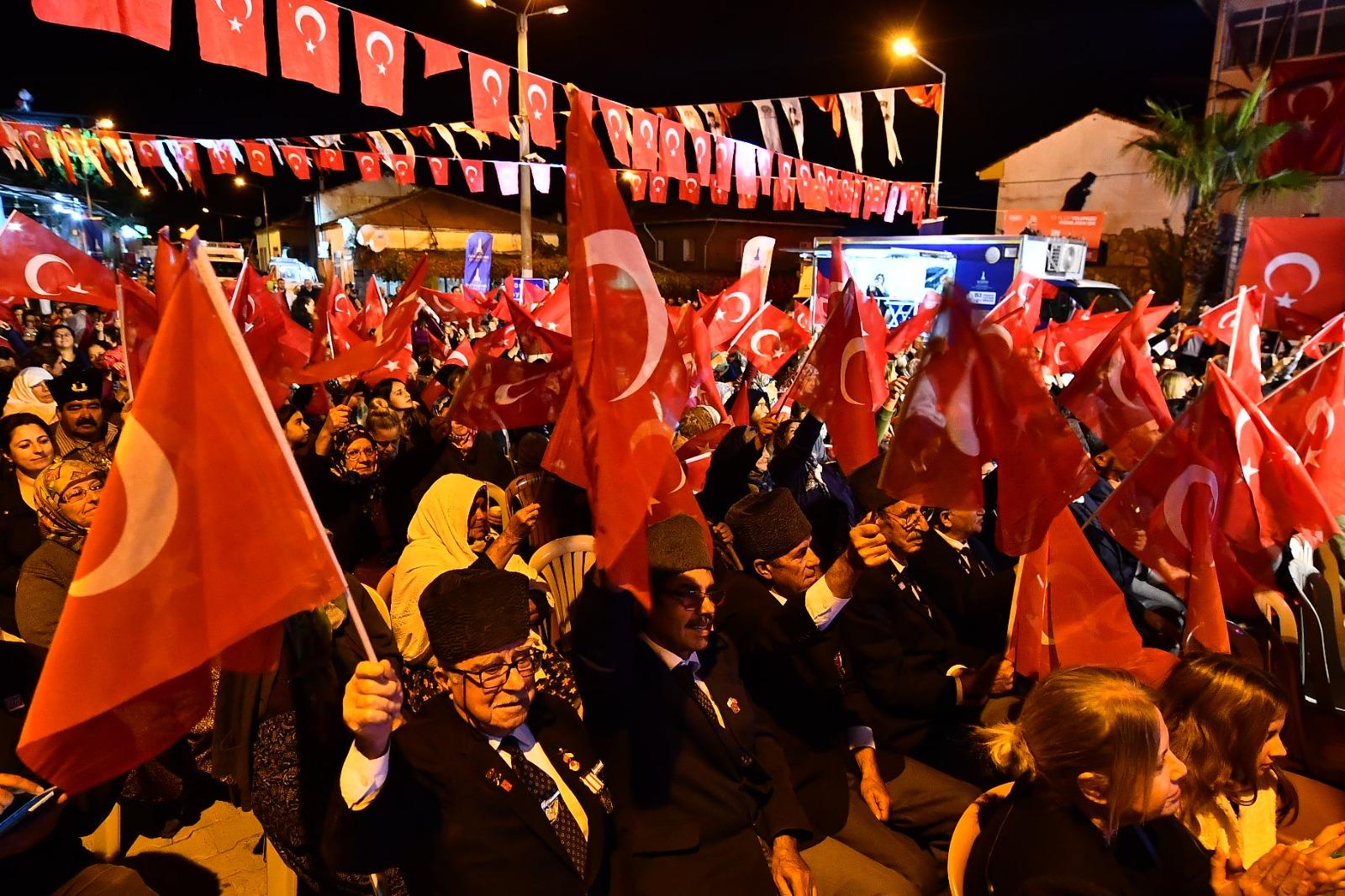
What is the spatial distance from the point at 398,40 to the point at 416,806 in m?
7.02

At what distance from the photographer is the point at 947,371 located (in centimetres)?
348

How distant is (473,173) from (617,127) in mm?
8127

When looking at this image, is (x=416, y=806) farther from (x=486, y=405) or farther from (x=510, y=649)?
(x=486, y=405)

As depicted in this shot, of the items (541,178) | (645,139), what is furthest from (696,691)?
(541,178)

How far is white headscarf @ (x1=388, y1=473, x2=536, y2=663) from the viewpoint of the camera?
3.72 metres

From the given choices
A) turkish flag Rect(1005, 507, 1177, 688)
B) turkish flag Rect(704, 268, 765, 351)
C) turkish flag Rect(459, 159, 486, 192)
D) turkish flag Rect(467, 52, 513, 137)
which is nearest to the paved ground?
turkish flag Rect(1005, 507, 1177, 688)

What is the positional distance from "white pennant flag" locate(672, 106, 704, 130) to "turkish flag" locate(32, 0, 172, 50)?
8.80 meters

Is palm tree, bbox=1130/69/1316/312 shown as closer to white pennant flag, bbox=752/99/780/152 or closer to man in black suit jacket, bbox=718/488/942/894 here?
white pennant flag, bbox=752/99/780/152

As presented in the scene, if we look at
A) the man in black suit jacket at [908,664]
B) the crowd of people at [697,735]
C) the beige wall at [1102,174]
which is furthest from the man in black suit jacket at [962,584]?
the beige wall at [1102,174]

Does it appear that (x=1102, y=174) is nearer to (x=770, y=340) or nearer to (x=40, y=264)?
(x=770, y=340)

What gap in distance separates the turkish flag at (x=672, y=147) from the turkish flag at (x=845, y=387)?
26.4 feet

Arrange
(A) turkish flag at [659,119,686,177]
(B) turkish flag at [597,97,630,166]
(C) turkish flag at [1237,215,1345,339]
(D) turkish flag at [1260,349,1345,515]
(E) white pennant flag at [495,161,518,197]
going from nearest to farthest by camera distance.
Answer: (D) turkish flag at [1260,349,1345,515], (C) turkish flag at [1237,215,1345,339], (B) turkish flag at [597,97,630,166], (A) turkish flag at [659,119,686,177], (E) white pennant flag at [495,161,518,197]

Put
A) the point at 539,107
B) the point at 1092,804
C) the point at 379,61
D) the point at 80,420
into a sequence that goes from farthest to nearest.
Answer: the point at 539,107, the point at 379,61, the point at 80,420, the point at 1092,804

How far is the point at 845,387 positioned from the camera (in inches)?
195
